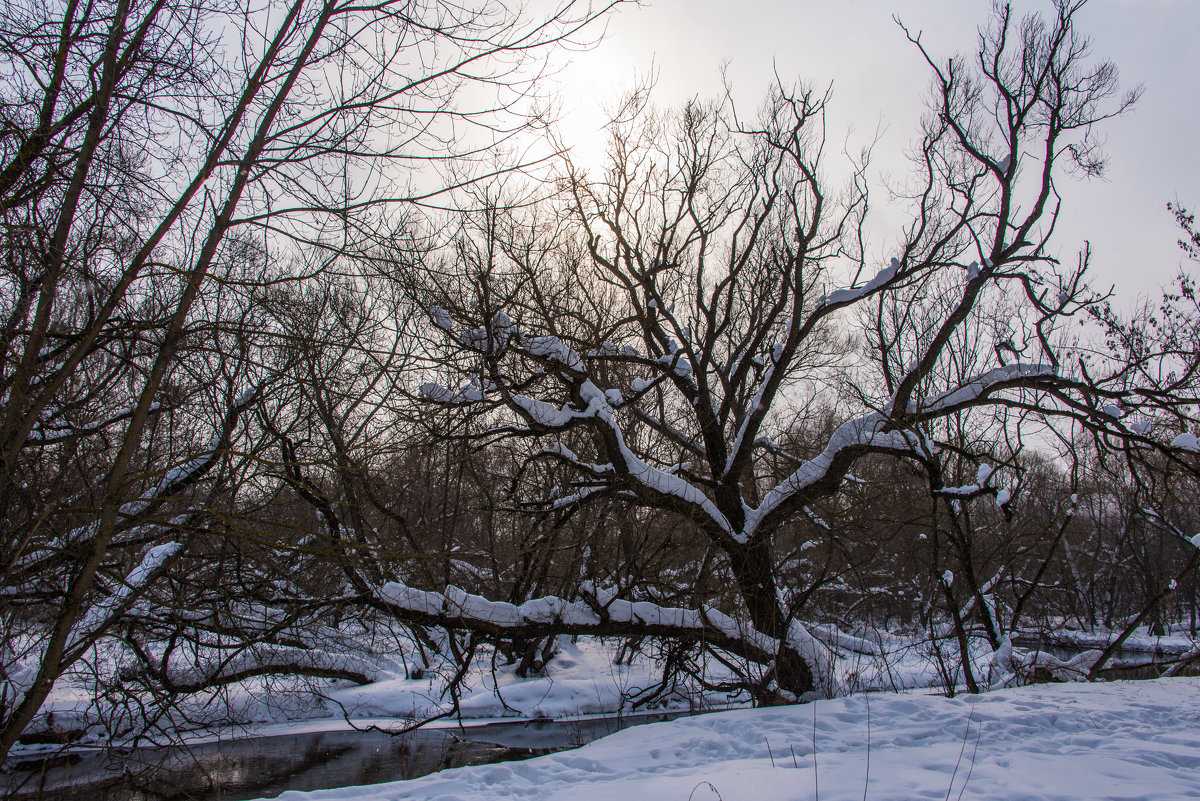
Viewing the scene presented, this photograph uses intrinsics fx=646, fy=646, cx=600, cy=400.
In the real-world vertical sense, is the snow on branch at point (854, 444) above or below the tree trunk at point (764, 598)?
above

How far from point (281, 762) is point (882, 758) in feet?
22.9

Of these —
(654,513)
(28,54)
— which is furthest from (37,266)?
(654,513)

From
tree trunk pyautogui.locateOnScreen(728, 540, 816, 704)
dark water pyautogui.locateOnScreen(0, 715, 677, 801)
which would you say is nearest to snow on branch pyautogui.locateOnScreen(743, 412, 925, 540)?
tree trunk pyautogui.locateOnScreen(728, 540, 816, 704)

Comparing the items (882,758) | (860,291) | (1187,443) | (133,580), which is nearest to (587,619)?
(882,758)

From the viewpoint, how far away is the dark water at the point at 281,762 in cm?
654

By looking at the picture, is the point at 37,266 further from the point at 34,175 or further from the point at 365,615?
the point at 365,615

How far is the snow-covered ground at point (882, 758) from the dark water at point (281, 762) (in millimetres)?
2683

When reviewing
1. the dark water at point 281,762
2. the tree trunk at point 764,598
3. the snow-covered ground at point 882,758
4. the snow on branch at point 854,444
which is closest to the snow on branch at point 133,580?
the dark water at point 281,762

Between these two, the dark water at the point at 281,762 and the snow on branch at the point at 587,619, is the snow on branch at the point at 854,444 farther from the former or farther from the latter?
the dark water at the point at 281,762

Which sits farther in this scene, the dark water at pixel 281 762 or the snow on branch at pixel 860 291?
the snow on branch at pixel 860 291

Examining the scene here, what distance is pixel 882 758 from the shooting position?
4754 mm

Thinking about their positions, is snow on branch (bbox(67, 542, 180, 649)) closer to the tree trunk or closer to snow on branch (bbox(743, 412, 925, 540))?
the tree trunk

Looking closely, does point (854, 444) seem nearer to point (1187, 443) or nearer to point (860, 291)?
point (860, 291)

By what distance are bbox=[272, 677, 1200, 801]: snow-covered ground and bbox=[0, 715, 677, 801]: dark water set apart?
106 inches
